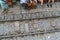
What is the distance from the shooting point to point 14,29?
538 cm

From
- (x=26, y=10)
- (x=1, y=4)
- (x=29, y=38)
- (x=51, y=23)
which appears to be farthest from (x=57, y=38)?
(x=1, y=4)

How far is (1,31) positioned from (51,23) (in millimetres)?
1486

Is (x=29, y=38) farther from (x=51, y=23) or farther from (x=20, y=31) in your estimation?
(x=51, y=23)

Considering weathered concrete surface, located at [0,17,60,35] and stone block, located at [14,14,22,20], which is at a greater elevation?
stone block, located at [14,14,22,20]

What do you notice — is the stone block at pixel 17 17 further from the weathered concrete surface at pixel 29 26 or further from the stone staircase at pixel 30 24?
the weathered concrete surface at pixel 29 26

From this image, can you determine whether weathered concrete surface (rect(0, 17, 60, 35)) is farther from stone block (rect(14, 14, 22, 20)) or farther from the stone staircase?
stone block (rect(14, 14, 22, 20))

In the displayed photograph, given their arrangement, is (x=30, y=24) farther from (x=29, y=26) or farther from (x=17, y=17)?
(x=17, y=17)

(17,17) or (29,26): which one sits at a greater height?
(17,17)

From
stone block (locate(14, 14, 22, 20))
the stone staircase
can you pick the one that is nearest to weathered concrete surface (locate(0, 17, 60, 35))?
the stone staircase

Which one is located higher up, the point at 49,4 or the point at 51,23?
the point at 49,4

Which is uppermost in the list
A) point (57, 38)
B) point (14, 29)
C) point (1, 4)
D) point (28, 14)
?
point (1, 4)

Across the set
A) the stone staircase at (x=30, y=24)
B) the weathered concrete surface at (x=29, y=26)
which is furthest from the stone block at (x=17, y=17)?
the weathered concrete surface at (x=29, y=26)

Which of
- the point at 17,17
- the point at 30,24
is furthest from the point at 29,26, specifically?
the point at 17,17

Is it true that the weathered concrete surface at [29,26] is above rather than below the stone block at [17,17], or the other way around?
below
